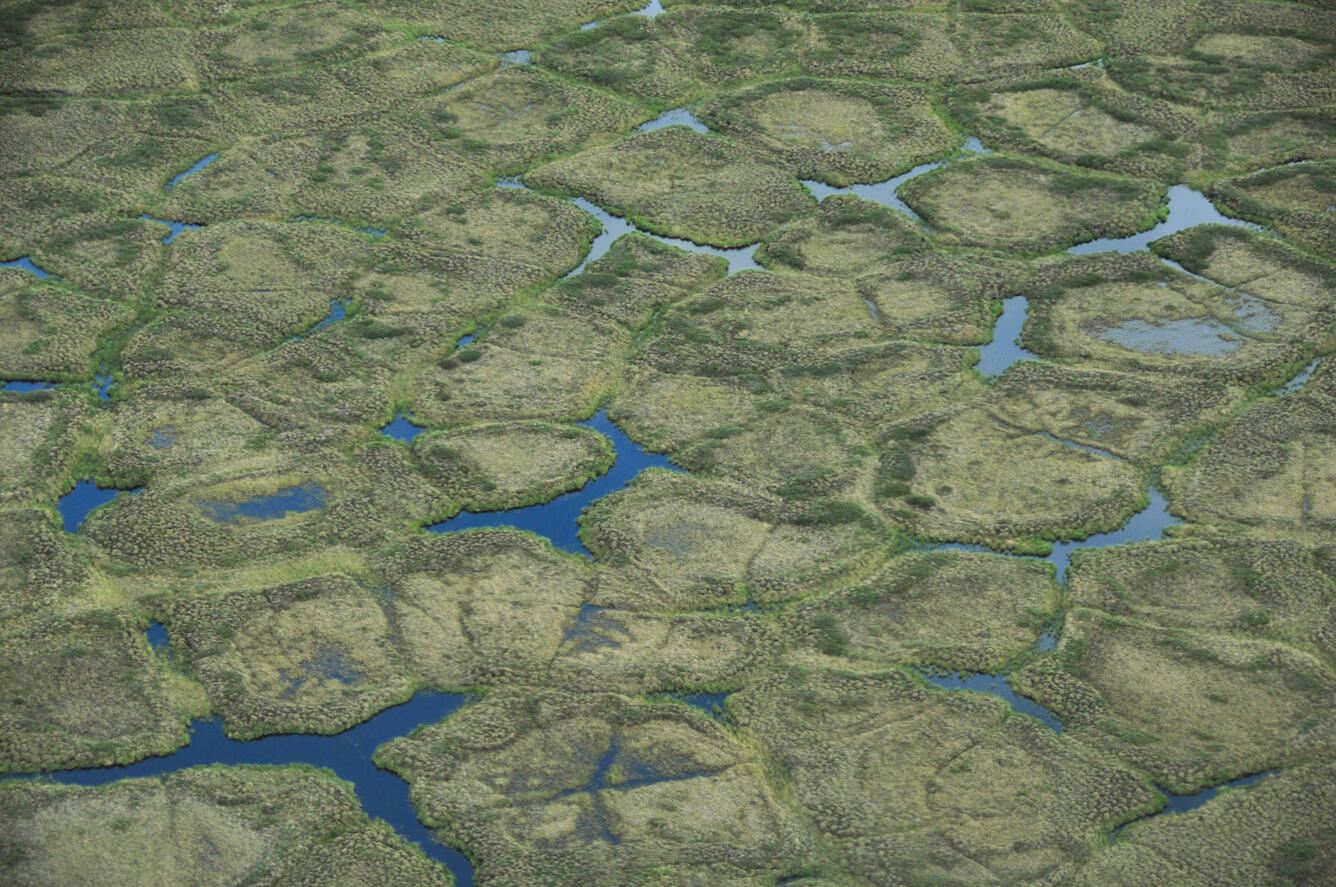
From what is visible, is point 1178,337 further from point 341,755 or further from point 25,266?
point 25,266

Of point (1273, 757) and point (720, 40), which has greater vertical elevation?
point (720, 40)

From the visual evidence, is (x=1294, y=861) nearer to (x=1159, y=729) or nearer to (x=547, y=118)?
(x=1159, y=729)

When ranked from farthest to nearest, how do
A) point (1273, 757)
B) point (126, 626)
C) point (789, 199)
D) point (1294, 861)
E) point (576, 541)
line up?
1. point (789, 199)
2. point (576, 541)
3. point (126, 626)
4. point (1273, 757)
5. point (1294, 861)

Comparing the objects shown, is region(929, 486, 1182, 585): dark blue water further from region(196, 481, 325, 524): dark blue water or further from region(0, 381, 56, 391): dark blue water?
region(0, 381, 56, 391): dark blue water

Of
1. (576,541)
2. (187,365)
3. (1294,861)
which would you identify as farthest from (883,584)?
(187,365)

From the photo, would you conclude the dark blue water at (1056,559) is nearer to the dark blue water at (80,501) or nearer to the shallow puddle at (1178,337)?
the shallow puddle at (1178,337)

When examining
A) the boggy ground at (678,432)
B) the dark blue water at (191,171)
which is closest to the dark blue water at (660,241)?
the boggy ground at (678,432)
